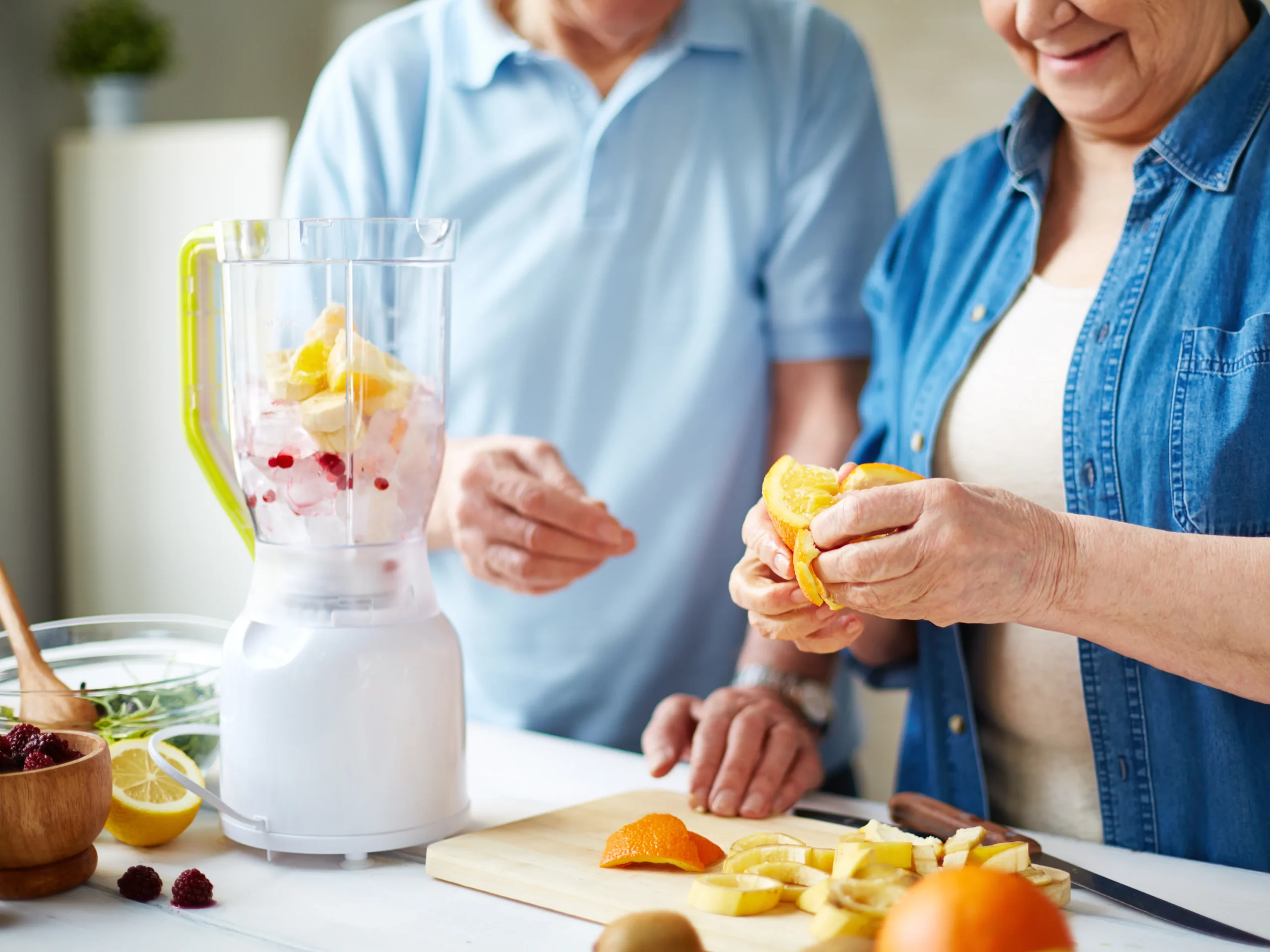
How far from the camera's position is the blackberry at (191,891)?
1004mm

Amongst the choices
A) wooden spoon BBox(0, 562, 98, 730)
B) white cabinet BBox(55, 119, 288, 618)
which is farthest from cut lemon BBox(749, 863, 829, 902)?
white cabinet BBox(55, 119, 288, 618)

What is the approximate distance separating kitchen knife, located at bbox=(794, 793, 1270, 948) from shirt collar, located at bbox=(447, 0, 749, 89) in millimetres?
1013

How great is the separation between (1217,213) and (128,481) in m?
2.67

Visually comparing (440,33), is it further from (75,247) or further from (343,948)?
(75,247)

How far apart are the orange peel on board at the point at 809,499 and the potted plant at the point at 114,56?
259cm

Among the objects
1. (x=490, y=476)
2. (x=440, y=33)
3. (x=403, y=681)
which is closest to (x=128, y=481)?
(x=440, y=33)

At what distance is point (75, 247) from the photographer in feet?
10.5

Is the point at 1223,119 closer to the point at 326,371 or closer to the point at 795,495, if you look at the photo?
the point at 795,495

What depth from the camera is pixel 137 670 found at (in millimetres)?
1355

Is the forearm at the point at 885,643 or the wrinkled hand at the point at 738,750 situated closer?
the wrinkled hand at the point at 738,750

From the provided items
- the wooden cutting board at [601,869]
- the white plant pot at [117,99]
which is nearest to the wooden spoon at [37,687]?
the wooden cutting board at [601,869]

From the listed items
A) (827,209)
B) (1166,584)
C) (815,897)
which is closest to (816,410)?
(827,209)

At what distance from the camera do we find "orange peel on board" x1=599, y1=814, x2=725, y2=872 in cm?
104

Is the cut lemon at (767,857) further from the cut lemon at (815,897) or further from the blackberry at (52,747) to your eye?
the blackberry at (52,747)
